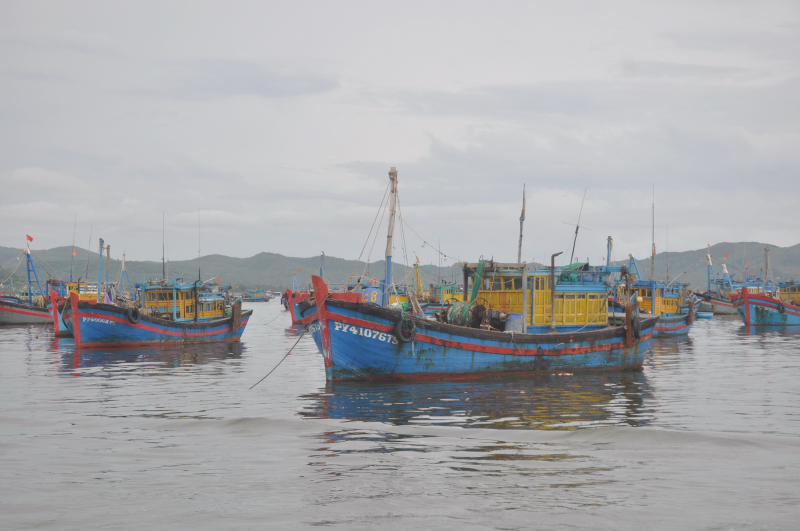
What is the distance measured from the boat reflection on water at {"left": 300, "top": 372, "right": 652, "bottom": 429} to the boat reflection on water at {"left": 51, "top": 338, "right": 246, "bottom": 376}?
13257 mm

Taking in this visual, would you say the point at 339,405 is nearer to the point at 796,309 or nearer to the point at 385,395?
the point at 385,395

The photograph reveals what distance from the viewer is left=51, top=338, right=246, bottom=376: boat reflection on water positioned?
32.9 metres

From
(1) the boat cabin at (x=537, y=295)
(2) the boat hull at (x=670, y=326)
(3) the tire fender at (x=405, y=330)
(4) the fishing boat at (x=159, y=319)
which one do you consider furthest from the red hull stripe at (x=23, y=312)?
(3) the tire fender at (x=405, y=330)

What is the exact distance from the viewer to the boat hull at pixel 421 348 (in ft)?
76.9

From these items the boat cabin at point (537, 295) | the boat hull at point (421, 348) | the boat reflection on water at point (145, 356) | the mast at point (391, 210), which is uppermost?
the mast at point (391, 210)

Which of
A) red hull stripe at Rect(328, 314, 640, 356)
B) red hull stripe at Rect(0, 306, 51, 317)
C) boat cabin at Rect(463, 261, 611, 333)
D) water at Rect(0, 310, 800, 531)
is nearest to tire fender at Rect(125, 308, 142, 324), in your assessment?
water at Rect(0, 310, 800, 531)

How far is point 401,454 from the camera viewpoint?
44.9ft

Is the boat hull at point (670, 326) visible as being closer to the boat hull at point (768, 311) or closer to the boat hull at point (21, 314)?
the boat hull at point (768, 311)

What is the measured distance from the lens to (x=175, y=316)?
148ft

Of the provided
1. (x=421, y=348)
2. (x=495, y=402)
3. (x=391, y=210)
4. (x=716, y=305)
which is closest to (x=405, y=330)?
(x=421, y=348)

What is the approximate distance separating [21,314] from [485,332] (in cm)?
6306

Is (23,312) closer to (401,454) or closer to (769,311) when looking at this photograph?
(401,454)

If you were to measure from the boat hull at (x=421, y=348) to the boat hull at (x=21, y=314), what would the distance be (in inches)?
2246

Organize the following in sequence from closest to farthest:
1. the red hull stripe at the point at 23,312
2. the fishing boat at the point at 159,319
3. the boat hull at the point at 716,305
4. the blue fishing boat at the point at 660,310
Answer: the fishing boat at the point at 159,319
the blue fishing boat at the point at 660,310
the red hull stripe at the point at 23,312
the boat hull at the point at 716,305
